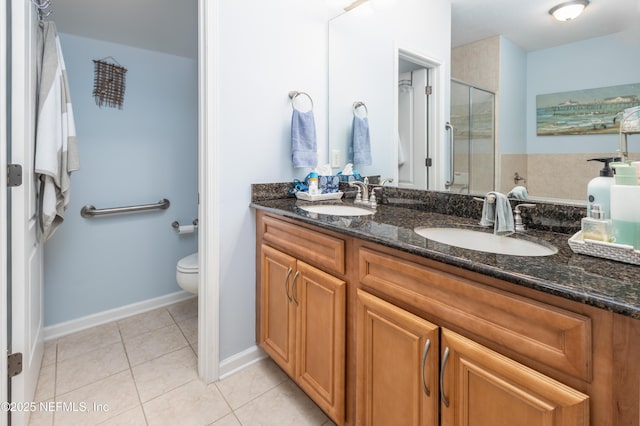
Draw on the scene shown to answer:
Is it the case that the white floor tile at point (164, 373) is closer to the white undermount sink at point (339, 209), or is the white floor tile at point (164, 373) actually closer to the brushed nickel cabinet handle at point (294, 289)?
the brushed nickel cabinet handle at point (294, 289)

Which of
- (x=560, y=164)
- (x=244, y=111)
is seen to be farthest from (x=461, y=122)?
(x=244, y=111)

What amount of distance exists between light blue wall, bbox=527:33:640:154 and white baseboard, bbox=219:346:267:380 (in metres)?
1.64

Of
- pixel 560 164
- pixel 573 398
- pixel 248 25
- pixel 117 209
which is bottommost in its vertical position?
pixel 573 398

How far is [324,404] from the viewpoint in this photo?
4.06 ft

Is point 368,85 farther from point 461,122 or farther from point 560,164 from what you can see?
point 560,164

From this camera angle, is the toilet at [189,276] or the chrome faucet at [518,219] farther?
the toilet at [189,276]

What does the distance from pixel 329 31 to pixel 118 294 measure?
2.38 metres

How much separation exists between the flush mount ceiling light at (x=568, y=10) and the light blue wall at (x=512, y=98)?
13 centimetres

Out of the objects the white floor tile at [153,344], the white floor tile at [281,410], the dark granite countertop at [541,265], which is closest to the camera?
the dark granite countertop at [541,265]

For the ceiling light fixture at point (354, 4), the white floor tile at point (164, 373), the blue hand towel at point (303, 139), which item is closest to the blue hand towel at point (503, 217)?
the blue hand towel at point (303, 139)

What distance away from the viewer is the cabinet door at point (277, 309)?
1427 mm

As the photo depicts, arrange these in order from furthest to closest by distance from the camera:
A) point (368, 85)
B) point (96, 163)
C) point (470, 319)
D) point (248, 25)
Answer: point (96, 163), point (368, 85), point (248, 25), point (470, 319)

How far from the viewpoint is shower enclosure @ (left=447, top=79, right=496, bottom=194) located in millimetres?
1271

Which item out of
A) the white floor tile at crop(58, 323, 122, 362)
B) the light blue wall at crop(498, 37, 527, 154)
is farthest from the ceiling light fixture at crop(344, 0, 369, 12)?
the white floor tile at crop(58, 323, 122, 362)
